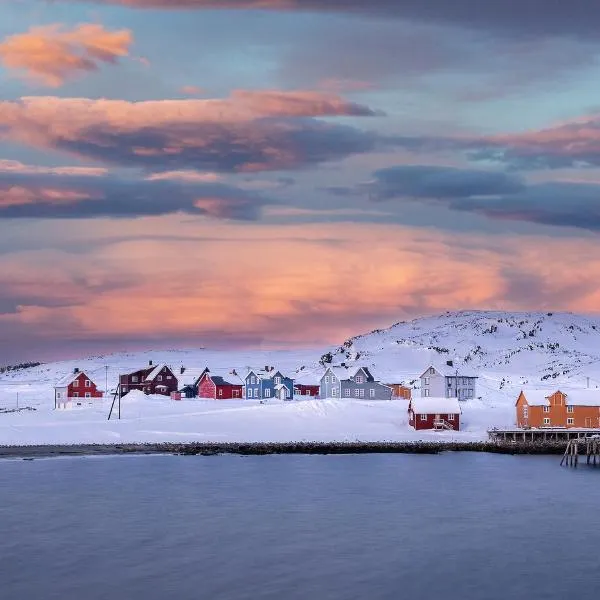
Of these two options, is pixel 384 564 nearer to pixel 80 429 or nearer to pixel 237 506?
pixel 237 506

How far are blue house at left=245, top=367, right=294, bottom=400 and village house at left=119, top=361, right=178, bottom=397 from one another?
11702 millimetres

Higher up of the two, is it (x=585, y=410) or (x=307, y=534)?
(x=585, y=410)

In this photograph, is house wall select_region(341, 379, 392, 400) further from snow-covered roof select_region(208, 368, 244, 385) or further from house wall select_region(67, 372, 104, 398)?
house wall select_region(67, 372, 104, 398)

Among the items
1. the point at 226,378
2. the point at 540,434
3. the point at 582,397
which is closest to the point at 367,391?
the point at 226,378

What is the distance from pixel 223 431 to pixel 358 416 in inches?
653

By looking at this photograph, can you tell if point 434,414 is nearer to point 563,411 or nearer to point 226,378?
point 563,411

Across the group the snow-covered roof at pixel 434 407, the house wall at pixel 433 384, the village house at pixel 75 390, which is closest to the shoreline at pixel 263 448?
the snow-covered roof at pixel 434 407

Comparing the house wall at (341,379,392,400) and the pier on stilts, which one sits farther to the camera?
the house wall at (341,379,392,400)

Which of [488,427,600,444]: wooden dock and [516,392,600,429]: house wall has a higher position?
[516,392,600,429]: house wall

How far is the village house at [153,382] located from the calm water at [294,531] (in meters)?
61.1

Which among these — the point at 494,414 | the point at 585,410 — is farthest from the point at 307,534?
the point at 494,414

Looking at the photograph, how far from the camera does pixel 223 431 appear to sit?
4345 inches

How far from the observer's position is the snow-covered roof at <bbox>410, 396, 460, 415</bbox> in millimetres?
111062

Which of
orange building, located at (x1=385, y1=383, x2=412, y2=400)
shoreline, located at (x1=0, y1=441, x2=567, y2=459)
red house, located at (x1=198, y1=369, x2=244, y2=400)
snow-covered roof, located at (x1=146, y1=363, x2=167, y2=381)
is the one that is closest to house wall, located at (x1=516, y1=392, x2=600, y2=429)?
shoreline, located at (x1=0, y1=441, x2=567, y2=459)
